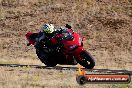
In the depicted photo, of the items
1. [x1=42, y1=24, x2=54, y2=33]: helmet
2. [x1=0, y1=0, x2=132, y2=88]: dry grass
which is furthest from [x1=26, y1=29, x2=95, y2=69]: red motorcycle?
[x1=0, y1=0, x2=132, y2=88]: dry grass

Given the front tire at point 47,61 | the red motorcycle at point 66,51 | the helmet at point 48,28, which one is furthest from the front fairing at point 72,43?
the front tire at point 47,61

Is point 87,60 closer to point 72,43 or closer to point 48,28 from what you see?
point 72,43

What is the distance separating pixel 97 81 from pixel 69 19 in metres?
24.2

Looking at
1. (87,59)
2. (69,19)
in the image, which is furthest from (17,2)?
(87,59)

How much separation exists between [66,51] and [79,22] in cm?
1472

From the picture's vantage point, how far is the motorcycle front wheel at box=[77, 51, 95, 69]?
20.6 metres

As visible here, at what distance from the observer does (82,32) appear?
34.7 m

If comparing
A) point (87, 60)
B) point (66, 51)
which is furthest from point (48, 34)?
point (87, 60)

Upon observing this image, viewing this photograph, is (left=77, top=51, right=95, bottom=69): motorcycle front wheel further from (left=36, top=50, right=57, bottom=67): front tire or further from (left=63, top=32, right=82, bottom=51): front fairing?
(left=36, top=50, right=57, bottom=67): front tire

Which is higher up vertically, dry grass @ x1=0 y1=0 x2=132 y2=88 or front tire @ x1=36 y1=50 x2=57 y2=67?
front tire @ x1=36 y1=50 x2=57 y2=67

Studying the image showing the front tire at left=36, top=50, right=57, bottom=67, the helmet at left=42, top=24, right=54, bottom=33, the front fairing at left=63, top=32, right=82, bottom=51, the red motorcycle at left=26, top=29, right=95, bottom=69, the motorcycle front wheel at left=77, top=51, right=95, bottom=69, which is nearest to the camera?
the motorcycle front wheel at left=77, top=51, right=95, bottom=69

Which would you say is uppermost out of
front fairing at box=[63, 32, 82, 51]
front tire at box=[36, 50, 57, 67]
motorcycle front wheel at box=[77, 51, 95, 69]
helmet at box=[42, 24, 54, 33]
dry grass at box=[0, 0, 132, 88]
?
helmet at box=[42, 24, 54, 33]

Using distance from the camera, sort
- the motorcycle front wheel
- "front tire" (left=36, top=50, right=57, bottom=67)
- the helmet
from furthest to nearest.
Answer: "front tire" (left=36, top=50, right=57, bottom=67) < the helmet < the motorcycle front wheel

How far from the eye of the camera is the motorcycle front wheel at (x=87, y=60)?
20609 millimetres
